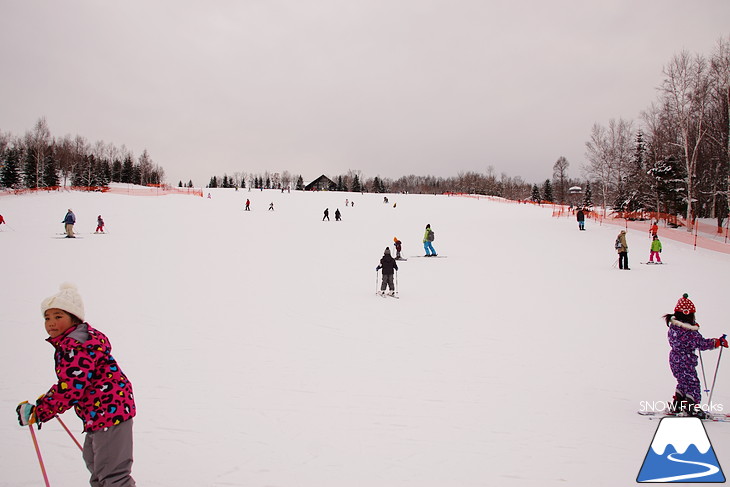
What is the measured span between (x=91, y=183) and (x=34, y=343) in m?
86.5

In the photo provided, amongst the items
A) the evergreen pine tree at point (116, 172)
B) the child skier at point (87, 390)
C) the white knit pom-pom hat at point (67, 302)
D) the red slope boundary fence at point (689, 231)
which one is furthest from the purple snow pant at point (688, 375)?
the evergreen pine tree at point (116, 172)

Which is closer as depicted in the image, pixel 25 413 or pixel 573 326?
pixel 25 413

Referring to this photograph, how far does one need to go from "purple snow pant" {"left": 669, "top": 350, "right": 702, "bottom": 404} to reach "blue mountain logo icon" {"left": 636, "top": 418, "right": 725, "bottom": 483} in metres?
0.61

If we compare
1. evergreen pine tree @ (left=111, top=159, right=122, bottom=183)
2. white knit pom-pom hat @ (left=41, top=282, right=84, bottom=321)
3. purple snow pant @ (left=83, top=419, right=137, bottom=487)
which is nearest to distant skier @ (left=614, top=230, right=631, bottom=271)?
purple snow pant @ (left=83, top=419, right=137, bottom=487)

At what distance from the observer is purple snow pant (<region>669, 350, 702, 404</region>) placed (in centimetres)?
532

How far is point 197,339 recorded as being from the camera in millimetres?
8578

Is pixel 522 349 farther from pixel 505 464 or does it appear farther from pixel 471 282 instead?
pixel 471 282

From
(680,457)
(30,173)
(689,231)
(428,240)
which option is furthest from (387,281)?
(30,173)

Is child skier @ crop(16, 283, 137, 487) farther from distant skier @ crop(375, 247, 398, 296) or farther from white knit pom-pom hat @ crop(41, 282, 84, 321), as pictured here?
distant skier @ crop(375, 247, 398, 296)

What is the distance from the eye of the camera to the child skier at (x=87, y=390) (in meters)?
3.00

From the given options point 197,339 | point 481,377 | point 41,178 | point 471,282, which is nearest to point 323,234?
point 471,282

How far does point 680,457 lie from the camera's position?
450 cm

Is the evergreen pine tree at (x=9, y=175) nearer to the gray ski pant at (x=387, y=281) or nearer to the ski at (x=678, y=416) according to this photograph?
the gray ski pant at (x=387, y=281)

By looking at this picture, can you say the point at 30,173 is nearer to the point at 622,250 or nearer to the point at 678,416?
the point at 622,250
